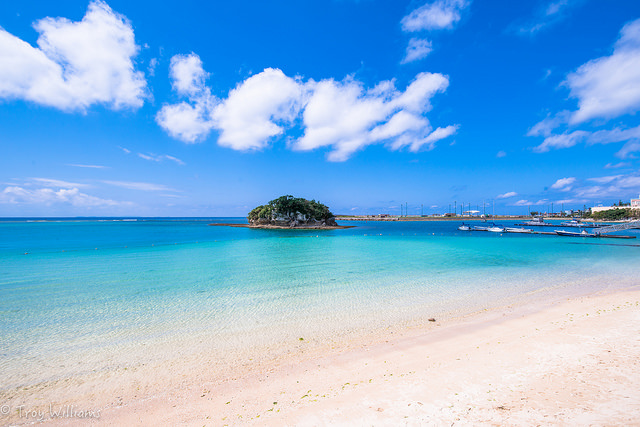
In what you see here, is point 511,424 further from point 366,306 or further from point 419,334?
point 366,306

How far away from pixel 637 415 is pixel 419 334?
551cm

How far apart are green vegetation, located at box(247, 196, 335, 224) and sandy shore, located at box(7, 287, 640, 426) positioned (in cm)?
9225

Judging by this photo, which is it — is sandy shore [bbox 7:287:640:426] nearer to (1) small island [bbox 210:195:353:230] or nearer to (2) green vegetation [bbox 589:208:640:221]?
(1) small island [bbox 210:195:353:230]

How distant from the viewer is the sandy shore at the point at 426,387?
5.13m

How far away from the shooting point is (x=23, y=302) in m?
13.8

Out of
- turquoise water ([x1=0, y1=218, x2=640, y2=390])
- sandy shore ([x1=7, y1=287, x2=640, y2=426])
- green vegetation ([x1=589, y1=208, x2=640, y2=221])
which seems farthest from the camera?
green vegetation ([x1=589, y1=208, x2=640, y2=221])

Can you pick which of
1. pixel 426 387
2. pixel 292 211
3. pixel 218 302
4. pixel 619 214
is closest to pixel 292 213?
pixel 292 211

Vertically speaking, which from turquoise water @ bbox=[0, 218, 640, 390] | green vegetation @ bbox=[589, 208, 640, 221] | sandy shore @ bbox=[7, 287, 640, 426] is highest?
green vegetation @ bbox=[589, 208, 640, 221]

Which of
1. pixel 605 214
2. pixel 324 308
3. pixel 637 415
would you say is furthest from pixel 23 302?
pixel 605 214

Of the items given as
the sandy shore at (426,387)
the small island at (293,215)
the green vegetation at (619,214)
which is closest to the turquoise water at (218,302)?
the sandy shore at (426,387)

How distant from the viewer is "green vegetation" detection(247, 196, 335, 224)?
100 meters

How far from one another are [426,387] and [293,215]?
A: 314ft

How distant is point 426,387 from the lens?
20.1ft

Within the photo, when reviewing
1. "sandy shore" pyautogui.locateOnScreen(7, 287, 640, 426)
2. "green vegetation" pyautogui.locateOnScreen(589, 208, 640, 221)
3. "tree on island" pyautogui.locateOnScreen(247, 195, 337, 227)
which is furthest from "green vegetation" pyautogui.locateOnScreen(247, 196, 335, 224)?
"green vegetation" pyautogui.locateOnScreen(589, 208, 640, 221)
